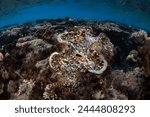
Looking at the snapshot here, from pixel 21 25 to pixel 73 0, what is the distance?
1.59m

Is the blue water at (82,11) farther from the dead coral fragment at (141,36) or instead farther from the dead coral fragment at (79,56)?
the dead coral fragment at (79,56)

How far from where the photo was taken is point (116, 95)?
391 centimetres

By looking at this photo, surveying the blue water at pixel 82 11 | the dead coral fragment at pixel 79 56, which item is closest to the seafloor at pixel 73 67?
the dead coral fragment at pixel 79 56

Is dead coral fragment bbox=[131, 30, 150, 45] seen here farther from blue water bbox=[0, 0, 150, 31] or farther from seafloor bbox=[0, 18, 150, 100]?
blue water bbox=[0, 0, 150, 31]

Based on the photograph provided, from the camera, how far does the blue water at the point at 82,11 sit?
19.3 feet

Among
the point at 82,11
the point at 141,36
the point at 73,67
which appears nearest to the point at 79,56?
the point at 73,67

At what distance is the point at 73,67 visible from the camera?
146 inches

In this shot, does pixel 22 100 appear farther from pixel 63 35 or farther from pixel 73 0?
pixel 73 0

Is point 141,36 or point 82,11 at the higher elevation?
point 82,11

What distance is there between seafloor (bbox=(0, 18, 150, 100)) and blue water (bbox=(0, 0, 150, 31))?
2.98 feet

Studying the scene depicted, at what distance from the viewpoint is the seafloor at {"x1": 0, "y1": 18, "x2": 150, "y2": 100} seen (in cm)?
370

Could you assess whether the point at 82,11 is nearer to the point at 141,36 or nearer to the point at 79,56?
the point at 141,36

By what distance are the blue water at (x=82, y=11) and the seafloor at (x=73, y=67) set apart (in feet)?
2.98

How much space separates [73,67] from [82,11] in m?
2.70
